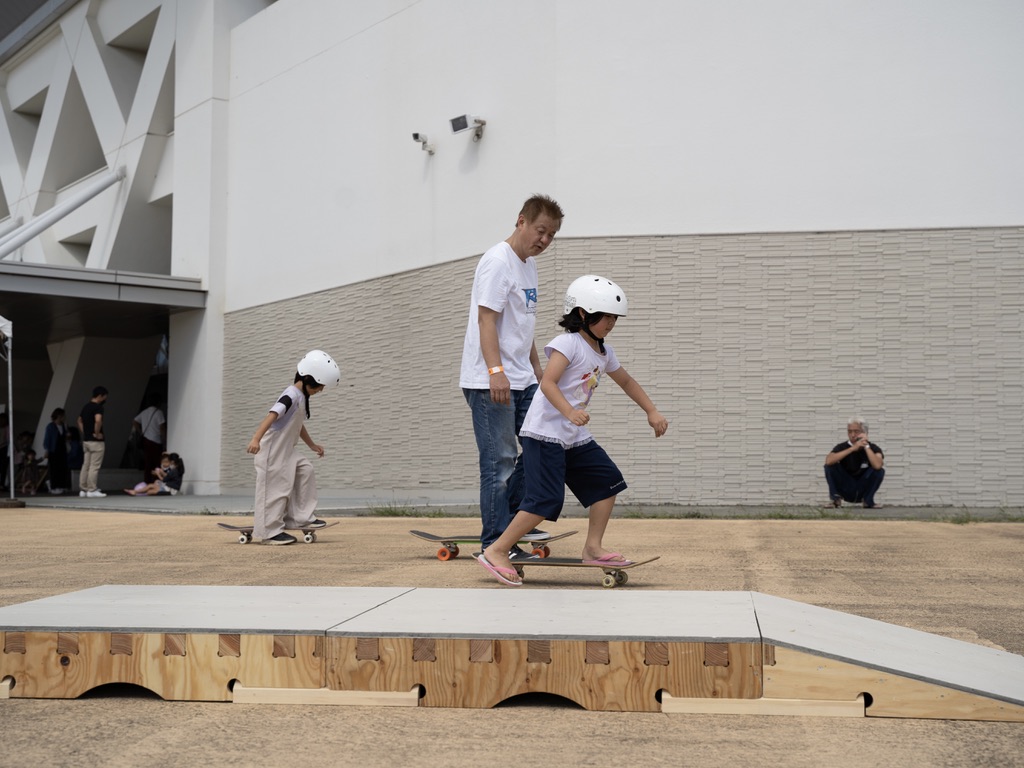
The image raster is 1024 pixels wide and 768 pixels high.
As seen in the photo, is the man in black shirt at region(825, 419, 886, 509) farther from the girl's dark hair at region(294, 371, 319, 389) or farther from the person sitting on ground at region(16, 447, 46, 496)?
the person sitting on ground at region(16, 447, 46, 496)

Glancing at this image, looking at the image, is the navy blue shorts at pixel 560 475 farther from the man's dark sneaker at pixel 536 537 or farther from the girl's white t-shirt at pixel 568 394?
the man's dark sneaker at pixel 536 537

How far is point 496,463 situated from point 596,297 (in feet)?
3.88

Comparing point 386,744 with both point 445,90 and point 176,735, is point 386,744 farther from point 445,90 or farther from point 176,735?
point 445,90

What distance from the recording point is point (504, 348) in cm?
655

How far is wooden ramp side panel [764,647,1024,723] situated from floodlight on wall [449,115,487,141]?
13426 millimetres

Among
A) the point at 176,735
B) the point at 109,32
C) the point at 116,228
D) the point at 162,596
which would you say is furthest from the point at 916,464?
the point at 109,32

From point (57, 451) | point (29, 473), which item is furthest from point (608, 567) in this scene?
point (29, 473)

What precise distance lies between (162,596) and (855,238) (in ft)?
38.0

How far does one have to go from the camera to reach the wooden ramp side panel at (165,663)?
3.77 m

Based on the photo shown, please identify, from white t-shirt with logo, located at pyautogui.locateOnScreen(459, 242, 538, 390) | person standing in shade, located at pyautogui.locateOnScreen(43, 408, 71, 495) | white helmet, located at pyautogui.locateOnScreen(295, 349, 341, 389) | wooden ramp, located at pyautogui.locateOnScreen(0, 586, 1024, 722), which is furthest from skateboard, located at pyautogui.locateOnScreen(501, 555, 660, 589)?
person standing in shade, located at pyautogui.locateOnScreen(43, 408, 71, 495)

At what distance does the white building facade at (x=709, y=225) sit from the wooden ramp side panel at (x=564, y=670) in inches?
438

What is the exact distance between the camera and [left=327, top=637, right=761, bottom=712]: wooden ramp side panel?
3607 mm

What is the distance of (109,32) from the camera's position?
25516 millimetres

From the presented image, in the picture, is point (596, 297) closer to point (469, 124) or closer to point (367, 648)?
point (367, 648)
